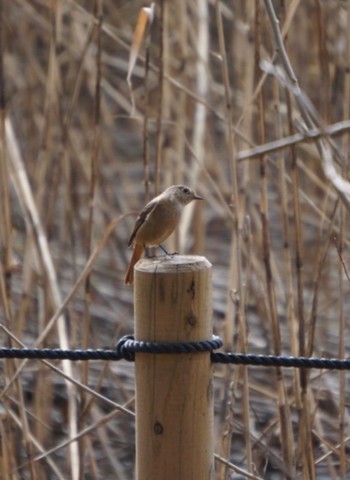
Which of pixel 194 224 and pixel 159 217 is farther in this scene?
pixel 194 224

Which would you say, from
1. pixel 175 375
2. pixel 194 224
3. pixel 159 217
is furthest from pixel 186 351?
pixel 194 224

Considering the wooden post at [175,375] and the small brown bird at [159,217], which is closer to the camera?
the wooden post at [175,375]

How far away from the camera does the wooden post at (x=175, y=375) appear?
3.88 feet

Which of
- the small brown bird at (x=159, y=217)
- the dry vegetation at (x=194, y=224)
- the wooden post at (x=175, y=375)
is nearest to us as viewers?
Answer: the wooden post at (x=175, y=375)

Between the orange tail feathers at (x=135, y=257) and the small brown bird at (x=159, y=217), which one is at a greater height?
the small brown bird at (x=159, y=217)

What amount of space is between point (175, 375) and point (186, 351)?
Answer: 0.11 ft

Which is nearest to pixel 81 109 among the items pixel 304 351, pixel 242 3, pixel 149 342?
pixel 242 3

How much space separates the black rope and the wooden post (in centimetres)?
1

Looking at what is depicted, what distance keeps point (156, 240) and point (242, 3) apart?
108 centimetres

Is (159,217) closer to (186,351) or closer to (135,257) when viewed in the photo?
(135,257)

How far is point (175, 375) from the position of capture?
119 cm

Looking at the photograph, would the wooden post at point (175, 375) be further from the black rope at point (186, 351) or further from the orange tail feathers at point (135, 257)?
the orange tail feathers at point (135, 257)

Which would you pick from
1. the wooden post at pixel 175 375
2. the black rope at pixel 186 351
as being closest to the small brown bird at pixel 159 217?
the black rope at pixel 186 351

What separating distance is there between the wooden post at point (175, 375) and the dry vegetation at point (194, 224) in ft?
0.51
